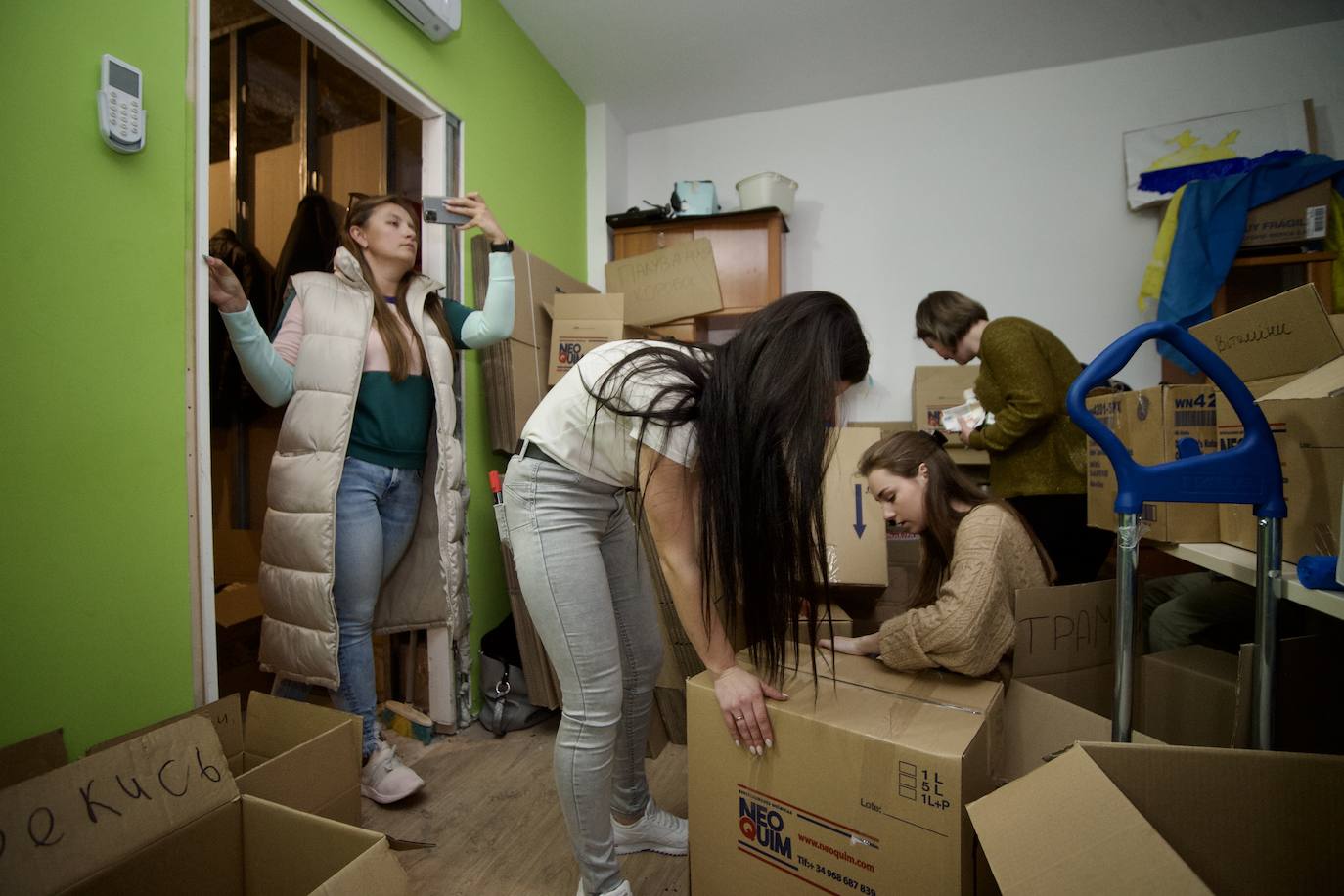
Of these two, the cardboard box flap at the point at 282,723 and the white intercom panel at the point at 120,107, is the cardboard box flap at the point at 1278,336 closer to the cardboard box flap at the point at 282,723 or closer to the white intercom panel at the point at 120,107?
the cardboard box flap at the point at 282,723

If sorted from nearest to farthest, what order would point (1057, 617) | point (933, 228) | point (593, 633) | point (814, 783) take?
point (814, 783) < point (593, 633) < point (1057, 617) < point (933, 228)

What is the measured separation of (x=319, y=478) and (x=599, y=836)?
39.6 inches

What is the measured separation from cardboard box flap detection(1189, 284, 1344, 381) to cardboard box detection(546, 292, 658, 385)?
1.61m

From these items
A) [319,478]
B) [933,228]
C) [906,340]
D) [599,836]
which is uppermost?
[933,228]

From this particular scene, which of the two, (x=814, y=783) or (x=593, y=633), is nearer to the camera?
(x=814, y=783)

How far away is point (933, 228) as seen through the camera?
3.06m

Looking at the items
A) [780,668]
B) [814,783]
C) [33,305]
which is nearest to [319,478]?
[33,305]

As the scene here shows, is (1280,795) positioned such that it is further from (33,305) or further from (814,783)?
(33,305)

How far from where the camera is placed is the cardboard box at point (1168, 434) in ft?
3.92

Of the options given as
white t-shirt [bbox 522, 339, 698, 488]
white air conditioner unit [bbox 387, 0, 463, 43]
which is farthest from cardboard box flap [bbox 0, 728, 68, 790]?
white air conditioner unit [bbox 387, 0, 463, 43]

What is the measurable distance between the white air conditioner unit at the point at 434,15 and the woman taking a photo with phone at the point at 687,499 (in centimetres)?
150

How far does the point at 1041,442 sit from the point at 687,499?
1.32 m

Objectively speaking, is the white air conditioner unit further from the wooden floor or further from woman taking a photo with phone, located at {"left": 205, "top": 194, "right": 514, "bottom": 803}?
the wooden floor

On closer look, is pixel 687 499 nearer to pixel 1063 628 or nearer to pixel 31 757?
pixel 1063 628
